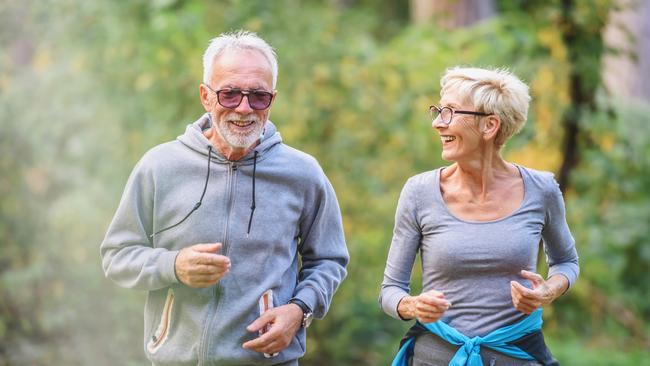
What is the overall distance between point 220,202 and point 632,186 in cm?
641

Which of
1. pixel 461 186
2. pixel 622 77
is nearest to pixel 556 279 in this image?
pixel 461 186

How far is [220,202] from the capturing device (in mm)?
3619

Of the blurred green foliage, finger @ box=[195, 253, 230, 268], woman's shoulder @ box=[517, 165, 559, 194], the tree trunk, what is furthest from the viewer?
the tree trunk

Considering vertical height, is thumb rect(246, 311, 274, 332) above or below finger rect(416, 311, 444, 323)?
below

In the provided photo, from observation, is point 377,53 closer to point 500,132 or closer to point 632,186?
point 632,186

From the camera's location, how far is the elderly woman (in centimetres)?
363

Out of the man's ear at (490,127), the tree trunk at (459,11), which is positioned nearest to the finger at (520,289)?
the man's ear at (490,127)

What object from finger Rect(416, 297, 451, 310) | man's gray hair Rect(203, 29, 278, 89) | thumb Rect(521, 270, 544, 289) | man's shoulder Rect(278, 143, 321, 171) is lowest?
finger Rect(416, 297, 451, 310)

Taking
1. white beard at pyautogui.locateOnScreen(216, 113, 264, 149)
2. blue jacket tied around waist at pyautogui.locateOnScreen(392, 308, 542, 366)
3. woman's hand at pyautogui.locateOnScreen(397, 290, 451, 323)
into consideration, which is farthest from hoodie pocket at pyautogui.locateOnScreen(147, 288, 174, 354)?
blue jacket tied around waist at pyautogui.locateOnScreen(392, 308, 542, 366)

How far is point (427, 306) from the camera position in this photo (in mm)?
3471

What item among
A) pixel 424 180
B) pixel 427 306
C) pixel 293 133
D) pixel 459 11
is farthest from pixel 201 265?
pixel 459 11

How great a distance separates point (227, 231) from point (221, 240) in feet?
0.12

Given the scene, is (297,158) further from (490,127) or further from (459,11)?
(459,11)

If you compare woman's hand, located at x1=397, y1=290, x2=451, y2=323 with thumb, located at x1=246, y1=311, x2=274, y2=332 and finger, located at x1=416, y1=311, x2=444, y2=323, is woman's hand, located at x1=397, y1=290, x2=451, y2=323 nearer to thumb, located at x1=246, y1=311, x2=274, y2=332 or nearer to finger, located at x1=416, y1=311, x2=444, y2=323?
finger, located at x1=416, y1=311, x2=444, y2=323
